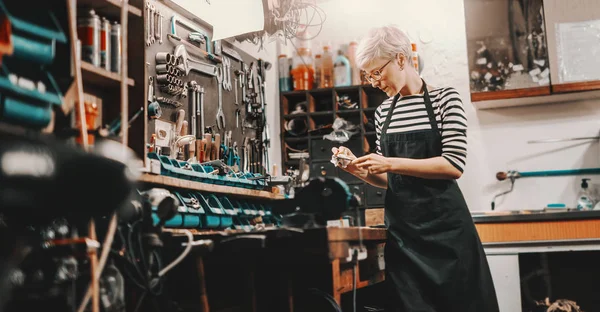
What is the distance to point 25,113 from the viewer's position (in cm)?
159

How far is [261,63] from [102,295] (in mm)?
3407

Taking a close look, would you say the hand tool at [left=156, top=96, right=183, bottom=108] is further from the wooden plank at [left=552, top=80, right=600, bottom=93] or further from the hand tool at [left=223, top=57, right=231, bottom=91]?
the wooden plank at [left=552, top=80, right=600, bottom=93]

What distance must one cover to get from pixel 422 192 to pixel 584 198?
8.49 ft

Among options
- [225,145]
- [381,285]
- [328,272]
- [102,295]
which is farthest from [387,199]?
[225,145]

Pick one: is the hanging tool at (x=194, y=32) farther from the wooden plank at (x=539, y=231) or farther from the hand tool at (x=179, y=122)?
the wooden plank at (x=539, y=231)

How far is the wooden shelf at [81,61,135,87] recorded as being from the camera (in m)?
2.06

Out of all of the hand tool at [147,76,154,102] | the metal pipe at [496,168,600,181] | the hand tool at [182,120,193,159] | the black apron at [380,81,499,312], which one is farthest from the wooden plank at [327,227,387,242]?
the metal pipe at [496,168,600,181]

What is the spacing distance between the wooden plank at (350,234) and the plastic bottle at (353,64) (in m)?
2.77

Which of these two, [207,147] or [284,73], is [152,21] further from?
[284,73]

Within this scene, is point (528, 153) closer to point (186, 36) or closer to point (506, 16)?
point (506, 16)

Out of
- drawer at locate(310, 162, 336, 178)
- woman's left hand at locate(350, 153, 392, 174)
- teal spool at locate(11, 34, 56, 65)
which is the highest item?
teal spool at locate(11, 34, 56, 65)

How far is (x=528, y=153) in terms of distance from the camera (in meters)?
4.59

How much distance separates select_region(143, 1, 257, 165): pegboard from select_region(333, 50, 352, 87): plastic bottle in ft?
2.25

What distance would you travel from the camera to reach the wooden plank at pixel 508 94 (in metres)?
4.21
